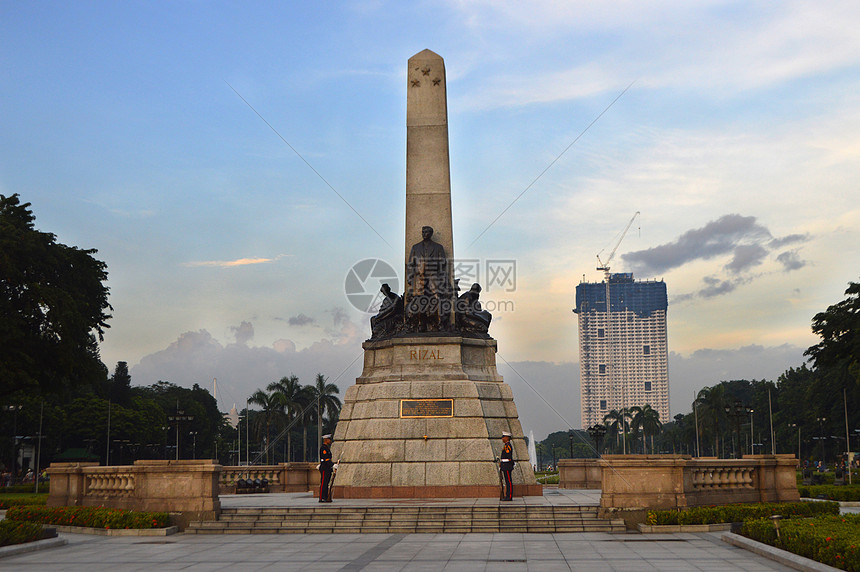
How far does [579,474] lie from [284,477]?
36.8 feet

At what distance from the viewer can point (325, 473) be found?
2102 centimetres

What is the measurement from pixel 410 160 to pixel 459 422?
29.6 feet

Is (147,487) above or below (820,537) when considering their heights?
above

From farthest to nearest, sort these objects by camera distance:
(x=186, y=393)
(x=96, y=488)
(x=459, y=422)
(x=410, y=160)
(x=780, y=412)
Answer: (x=186, y=393)
(x=780, y=412)
(x=410, y=160)
(x=459, y=422)
(x=96, y=488)

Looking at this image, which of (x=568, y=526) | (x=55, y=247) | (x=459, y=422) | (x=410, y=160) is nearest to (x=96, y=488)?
(x=459, y=422)

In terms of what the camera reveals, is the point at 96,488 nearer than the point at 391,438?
Yes

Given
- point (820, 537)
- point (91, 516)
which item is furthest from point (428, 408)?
point (820, 537)

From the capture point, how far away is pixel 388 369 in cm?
2441

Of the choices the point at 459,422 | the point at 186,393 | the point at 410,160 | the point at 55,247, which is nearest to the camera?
the point at 459,422

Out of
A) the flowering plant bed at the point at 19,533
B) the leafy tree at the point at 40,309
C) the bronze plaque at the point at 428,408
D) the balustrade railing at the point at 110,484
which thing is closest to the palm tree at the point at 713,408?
the leafy tree at the point at 40,309

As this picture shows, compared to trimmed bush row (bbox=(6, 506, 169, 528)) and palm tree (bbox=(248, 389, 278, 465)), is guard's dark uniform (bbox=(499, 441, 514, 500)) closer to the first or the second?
trimmed bush row (bbox=(6, 506, 169, 528))

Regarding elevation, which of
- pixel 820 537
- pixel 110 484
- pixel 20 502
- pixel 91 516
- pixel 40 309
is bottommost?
pixel 20 502

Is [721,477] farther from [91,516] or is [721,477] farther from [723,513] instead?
[91,516]

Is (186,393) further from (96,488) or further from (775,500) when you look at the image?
(775,500)
